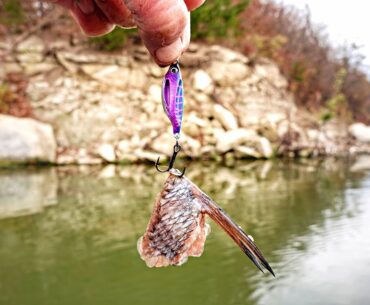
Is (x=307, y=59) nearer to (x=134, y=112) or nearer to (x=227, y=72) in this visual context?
(x=227, y=72)

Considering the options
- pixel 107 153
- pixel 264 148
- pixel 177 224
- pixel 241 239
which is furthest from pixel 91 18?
pixel 264 148

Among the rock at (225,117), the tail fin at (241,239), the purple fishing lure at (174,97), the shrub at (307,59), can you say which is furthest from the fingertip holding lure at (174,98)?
the shrub at (307,59)

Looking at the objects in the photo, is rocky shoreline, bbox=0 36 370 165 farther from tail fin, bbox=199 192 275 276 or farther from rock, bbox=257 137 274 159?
tail fin, bbox=199 192 275 276

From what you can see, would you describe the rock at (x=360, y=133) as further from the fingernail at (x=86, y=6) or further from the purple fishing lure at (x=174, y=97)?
the purple fishing lure at (x=174, y=97)

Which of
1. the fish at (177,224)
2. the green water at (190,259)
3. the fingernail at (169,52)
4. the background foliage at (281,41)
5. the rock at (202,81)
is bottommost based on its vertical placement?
the green water at (190,259)

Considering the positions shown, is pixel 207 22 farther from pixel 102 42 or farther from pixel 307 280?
pixel 307 280

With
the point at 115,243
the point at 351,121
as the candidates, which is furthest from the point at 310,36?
the point at 115,243

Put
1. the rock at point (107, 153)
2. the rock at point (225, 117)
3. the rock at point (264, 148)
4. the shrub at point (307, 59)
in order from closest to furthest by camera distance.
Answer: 1. the rock at point (107, 153)
2. the rock at point (264, 148)
3. the rock at point (225, 117)
4. the shrub at point (307, 59)
